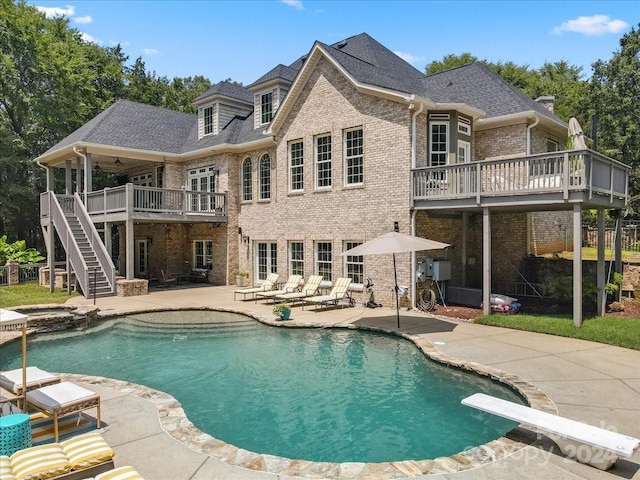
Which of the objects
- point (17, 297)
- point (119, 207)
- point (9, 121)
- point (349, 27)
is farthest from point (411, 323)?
point (9, 121)

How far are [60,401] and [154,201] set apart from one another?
1509 centimetres

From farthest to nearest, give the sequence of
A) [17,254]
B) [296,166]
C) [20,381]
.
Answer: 1. [17,254]
2. [296,166]
3. [20,381]

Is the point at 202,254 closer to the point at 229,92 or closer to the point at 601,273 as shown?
the point at 229,92

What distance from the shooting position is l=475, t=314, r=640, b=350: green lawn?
1035cm

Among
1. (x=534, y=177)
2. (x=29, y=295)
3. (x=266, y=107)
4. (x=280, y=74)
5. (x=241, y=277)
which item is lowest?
(x=29, y=295)

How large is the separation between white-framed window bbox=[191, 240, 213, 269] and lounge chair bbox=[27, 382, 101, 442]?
56.3ft

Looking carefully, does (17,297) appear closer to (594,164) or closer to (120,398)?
(120,398)

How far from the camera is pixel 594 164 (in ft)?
38.1

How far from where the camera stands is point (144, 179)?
26.2m

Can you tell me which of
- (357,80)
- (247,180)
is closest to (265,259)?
(247,180)

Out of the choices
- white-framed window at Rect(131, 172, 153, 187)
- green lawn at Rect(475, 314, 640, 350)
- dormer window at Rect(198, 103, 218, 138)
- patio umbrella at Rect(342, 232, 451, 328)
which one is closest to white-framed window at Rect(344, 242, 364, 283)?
patio umbrella at Rect(342, 232, 451, 328)

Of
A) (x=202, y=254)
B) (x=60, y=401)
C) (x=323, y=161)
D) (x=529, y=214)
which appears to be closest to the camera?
(x=60, y=401)

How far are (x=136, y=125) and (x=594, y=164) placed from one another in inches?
819

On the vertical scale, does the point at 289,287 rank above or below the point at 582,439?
above
